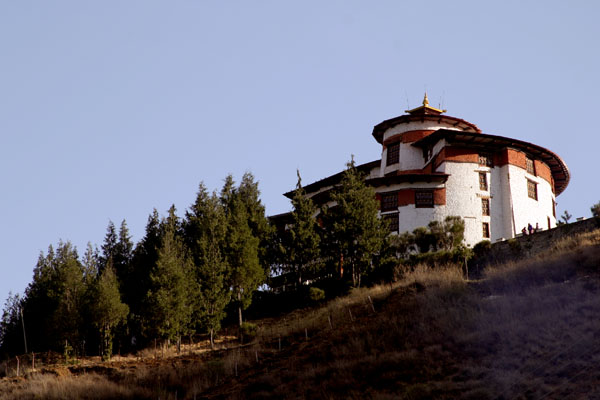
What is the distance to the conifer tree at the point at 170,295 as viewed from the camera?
36.0 m

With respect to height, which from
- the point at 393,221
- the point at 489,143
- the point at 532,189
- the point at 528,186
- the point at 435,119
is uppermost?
the point at 435,119

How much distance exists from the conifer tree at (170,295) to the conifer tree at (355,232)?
9.38 metres

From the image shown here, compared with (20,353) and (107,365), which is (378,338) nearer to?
(107,365)

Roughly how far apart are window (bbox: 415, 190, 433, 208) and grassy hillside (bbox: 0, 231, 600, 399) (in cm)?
1334

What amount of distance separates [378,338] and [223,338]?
1323 cm

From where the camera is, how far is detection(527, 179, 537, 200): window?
52.2m

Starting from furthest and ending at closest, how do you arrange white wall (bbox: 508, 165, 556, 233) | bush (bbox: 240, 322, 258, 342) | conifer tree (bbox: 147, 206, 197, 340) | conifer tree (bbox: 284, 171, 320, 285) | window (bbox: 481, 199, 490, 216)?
white wall (bbox: 508, 165, 556, 233) → window (bbox: 481, 199, 490, 216) → conifer tree (bbox: 284, 171, 320, 285) → bush (bbox: 240, 322, 258, 342) → conifer tree (bbox: 147, 206, 197, 340)

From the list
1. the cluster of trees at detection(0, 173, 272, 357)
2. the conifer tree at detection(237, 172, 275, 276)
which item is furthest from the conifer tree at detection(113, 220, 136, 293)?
the conifer tree at detection(237, 172, 275, 276)

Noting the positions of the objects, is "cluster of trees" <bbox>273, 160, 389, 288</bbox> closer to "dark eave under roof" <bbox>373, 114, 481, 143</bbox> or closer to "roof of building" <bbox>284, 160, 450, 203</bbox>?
"roof of building" <bbox>284, 160, 450, 203</bbox>

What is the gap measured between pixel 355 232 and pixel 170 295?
1200cm

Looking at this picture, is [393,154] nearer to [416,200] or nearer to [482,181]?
[416,200]

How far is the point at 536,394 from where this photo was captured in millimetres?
19844

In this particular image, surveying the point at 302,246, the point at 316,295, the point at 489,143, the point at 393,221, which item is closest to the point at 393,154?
the point at 489,143

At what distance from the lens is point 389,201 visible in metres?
50.6
